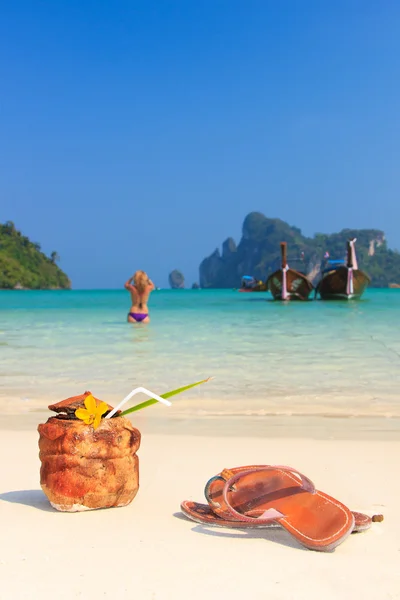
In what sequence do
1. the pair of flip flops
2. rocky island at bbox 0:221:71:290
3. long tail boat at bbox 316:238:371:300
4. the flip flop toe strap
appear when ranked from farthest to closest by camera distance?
rocky island at bbox 0:221:71:290, long tail boat at bbox 316:238:371:300, the flip flop toe strap, the pair of flip flops

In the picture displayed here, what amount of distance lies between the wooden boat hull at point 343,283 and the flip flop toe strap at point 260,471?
49.6 meters

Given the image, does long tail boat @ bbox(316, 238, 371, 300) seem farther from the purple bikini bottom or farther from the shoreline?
the shoreline

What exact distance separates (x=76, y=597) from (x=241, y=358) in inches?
343

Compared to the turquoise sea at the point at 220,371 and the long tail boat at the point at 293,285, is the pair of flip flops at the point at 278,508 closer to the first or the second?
the turquoise sea at the point at 220,371

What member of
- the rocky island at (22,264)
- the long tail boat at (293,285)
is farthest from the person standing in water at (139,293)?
the rocky island at (22,264)

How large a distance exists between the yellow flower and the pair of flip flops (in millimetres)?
555

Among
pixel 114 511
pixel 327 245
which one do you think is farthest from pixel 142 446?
pixel 327 245

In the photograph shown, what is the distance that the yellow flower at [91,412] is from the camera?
2.75 meters

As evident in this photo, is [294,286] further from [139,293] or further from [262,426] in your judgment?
[262,426]

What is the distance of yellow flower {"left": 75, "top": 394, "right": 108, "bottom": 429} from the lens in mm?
2753

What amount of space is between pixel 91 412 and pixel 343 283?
51.0 meters

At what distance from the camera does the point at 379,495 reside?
10.3 ft

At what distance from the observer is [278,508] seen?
265 cm

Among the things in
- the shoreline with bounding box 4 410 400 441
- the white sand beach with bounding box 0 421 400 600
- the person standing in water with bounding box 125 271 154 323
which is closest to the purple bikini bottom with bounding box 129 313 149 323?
the person standing in water with bounding box 125 271 154 323
